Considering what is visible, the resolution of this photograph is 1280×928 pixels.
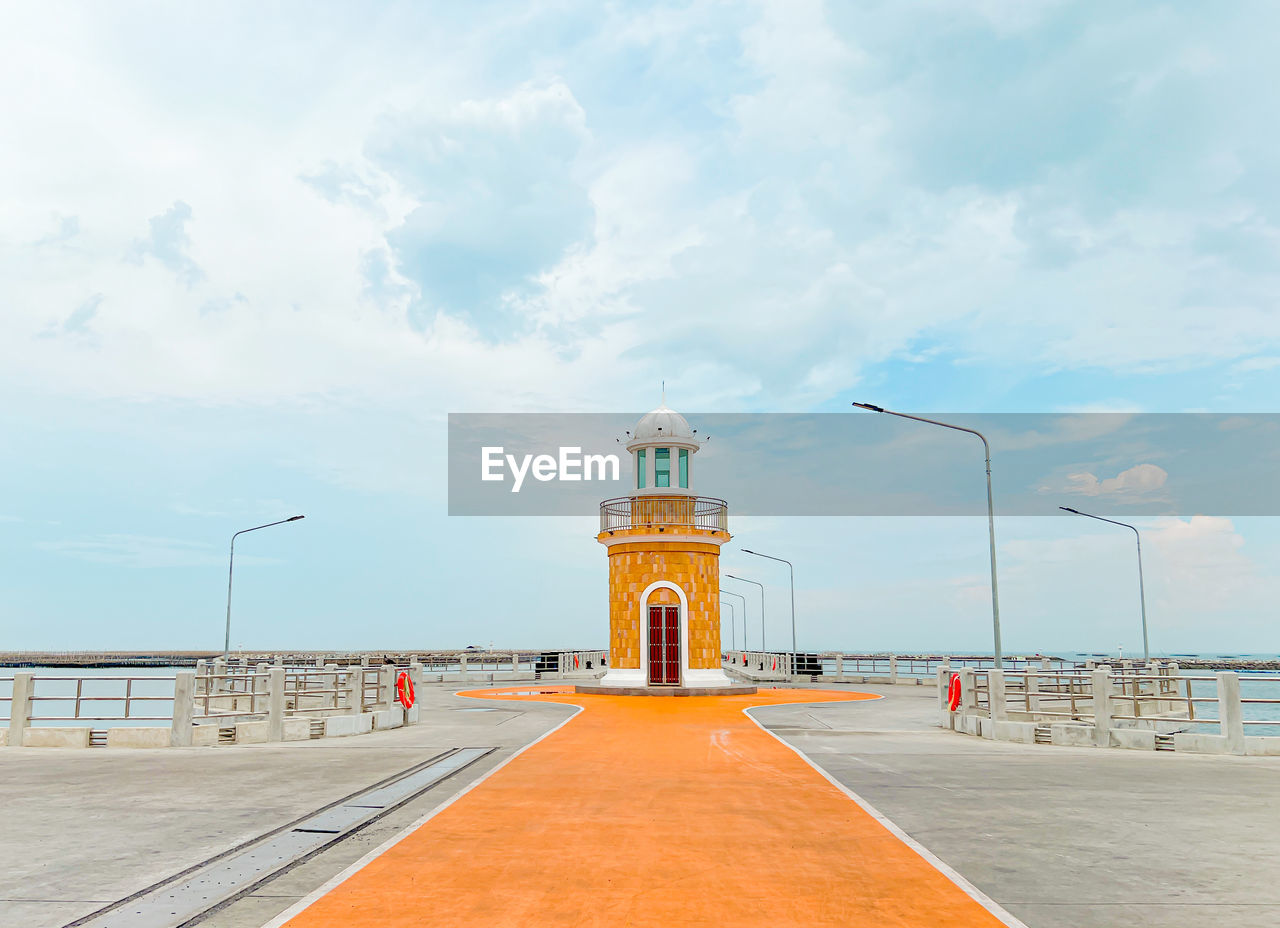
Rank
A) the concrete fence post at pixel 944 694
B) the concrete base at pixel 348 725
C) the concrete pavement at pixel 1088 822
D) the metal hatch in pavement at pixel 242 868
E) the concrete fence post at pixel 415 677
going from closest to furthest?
1. the metal hatch in pavement at pixel 242 868
2. the concrete pavement at pixel 1088 822
3. the concrete base at pixel 348 725
4. the concrete fence post at pixel 944 694
5. the concrete fence post at pixel 415 677

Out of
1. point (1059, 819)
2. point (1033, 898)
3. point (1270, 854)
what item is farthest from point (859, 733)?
point (1033, 898)

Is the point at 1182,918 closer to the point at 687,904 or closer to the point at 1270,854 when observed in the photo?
the point at 1270,854

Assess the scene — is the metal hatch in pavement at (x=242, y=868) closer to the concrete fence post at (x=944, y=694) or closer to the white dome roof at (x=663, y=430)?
the concrete fence post at (x=944, y=694)

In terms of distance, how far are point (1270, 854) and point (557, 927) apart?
262 inches

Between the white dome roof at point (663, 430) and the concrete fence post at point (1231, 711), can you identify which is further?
the white dome roof at point (663, 430)

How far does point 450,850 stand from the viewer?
8.26m

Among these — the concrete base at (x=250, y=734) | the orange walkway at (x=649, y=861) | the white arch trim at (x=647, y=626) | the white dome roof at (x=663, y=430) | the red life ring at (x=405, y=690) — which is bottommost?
the concrete base at (x=250, y=734)

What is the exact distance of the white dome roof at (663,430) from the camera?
112 ft

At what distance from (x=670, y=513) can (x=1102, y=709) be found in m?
17.8

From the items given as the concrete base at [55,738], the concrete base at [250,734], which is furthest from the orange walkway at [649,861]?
the concrete base at [55,738]

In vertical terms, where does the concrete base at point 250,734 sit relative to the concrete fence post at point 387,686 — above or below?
below

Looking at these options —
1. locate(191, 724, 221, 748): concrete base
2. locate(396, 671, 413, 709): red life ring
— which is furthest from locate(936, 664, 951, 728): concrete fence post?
locate(191, 724, 221, 748): concrete base

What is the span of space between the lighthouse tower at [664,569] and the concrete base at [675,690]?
0.29 metres

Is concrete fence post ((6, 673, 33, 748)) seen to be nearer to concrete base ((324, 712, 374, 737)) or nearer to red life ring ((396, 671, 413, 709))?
concrete base ((324, 712, 374, 737))
